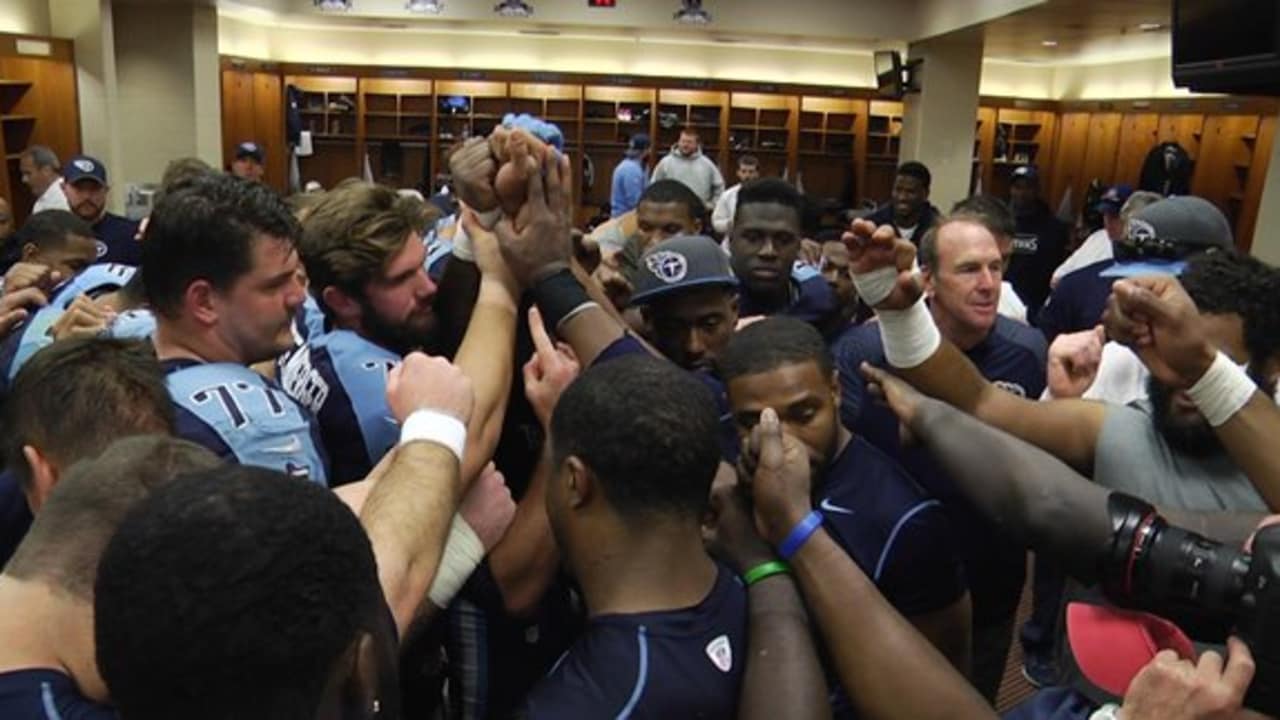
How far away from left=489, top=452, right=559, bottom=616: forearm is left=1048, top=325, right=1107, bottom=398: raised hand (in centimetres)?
124

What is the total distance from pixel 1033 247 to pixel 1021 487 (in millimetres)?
5637

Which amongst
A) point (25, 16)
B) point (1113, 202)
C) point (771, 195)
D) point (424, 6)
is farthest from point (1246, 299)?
point (424, 6)

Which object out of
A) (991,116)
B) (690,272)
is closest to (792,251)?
(690,272)

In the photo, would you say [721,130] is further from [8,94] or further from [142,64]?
[8,94]

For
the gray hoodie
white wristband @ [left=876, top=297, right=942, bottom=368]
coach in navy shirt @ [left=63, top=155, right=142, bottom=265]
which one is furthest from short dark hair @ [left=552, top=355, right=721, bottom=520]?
the gray hoodie

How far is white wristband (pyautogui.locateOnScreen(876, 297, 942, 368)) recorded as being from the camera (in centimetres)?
178

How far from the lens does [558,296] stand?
1660 millimetres

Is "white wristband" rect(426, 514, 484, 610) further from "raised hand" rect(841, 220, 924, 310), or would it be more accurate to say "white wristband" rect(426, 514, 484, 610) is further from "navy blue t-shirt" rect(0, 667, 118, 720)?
"raised hand" rect(841, 220, 924, 310)

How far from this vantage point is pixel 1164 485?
5.73 ft

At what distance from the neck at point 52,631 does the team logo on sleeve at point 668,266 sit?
140cm

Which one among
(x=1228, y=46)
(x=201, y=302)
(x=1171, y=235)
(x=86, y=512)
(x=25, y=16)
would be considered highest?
(x=25, y=16)

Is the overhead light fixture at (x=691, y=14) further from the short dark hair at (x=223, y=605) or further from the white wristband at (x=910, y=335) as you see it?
the short dark hair at (x=223, y=605)

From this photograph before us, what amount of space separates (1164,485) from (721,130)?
11.6 m

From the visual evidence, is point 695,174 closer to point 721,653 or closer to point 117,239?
point 117,239
